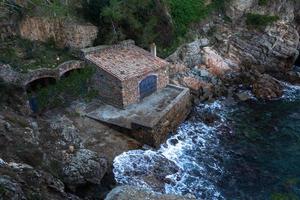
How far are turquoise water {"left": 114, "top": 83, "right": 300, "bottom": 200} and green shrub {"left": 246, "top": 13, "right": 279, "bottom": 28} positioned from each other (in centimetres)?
989

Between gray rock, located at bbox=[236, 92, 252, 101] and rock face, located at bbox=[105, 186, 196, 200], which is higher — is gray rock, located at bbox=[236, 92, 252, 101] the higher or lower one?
the lower one

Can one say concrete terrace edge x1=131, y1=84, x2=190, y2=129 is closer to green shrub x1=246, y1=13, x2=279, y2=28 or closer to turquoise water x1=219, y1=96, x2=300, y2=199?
turquoise water x1=219, y1=96, x2=300, y2=199

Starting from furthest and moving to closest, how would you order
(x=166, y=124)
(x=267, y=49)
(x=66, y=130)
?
1. (x=267, y=49)
2. (x=166, y=124)
3. (x=66, y=130)

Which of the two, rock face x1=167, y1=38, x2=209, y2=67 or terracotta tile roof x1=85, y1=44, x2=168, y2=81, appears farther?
rock face x1=167, y1=38, x2=209, y2=67

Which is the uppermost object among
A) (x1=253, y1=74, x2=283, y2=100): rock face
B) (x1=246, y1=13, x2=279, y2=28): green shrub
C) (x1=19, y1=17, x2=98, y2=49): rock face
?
(x1=19, y1=17, x2=98, y2=49): rock face

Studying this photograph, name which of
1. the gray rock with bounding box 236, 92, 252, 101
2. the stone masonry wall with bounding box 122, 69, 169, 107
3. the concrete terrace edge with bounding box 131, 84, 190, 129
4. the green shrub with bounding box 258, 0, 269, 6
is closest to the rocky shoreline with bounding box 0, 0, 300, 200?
the gray rock with bounding box 236, 92, 252, 101

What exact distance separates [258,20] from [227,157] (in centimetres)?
1806

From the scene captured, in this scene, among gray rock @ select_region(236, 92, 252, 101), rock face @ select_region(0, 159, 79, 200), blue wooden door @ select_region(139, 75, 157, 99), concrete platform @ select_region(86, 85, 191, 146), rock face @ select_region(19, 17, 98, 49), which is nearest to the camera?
rock face @ select_region(0, 159, 79, 200)

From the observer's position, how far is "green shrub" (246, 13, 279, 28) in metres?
39.2

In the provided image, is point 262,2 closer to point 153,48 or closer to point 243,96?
point 243,96

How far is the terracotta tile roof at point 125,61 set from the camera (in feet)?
91.3

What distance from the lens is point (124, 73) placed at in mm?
27625

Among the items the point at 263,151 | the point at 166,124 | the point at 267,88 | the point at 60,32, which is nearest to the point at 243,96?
the point at 267,88

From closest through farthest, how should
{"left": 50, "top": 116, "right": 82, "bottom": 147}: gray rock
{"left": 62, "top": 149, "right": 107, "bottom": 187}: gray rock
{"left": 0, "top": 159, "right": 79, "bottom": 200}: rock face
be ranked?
1. {"left": 0, "top": 159, "right": 79, "bottom": 200}: rock face
2. {"left": 62, "top": 149, "right": 107, "bottom": 187}: gray rock
3. {"left": 50, "top": 116, "right": 82, "bottom": 147}: gray rock
